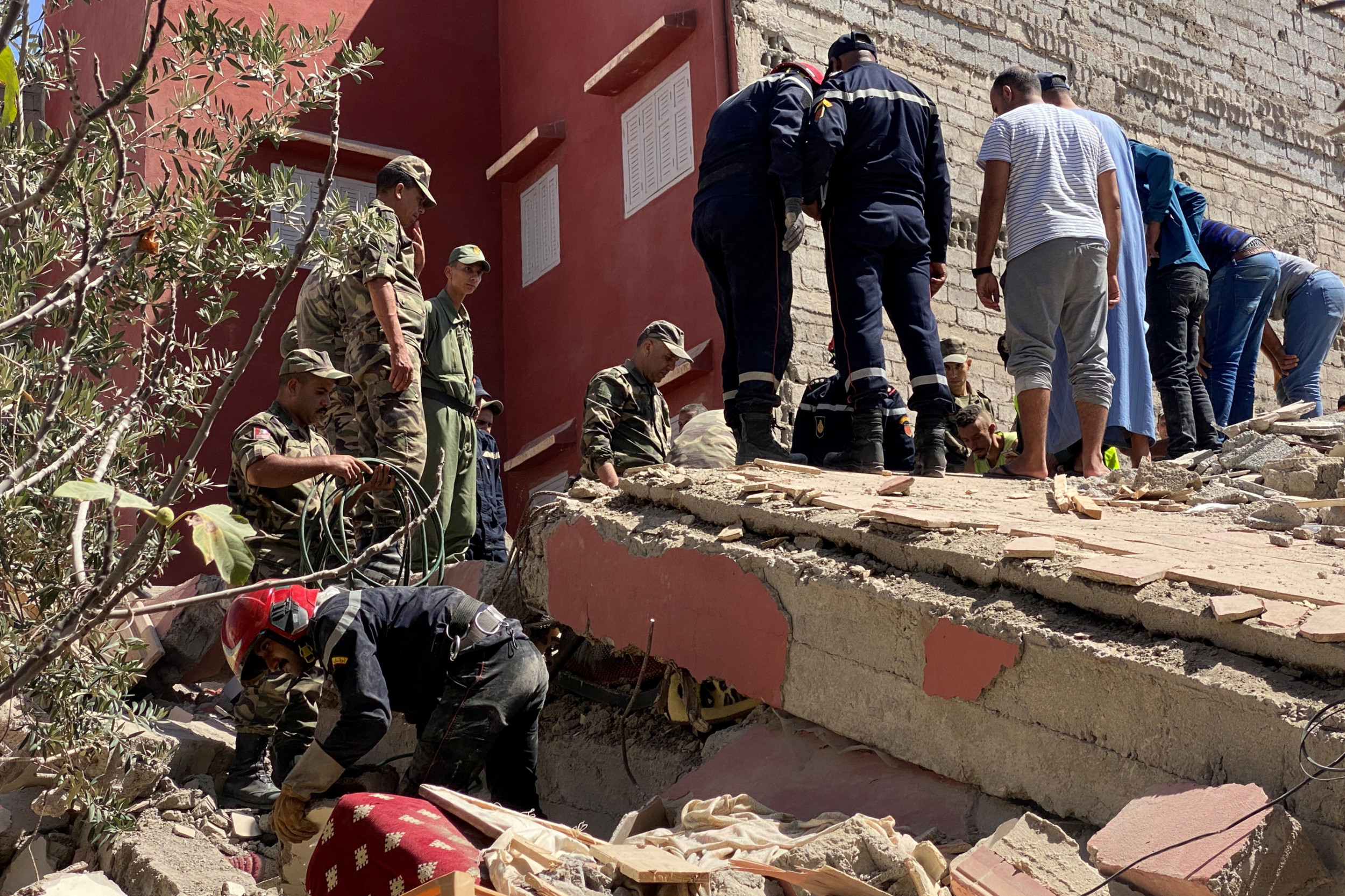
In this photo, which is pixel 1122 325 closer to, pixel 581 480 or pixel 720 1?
pixel 581 480

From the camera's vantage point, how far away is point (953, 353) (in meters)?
7.98

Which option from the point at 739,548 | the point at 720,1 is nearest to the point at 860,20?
the point at 720,1

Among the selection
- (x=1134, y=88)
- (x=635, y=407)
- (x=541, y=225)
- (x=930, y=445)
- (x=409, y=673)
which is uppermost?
(x=1134, y=88)

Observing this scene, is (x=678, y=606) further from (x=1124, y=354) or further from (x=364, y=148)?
(x=364, y=148)

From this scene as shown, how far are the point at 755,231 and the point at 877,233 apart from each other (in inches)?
20.1

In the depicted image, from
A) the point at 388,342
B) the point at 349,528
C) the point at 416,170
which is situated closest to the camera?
the point at 349,528

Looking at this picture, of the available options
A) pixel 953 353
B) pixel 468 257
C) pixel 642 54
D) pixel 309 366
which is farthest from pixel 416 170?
pixel 642 54

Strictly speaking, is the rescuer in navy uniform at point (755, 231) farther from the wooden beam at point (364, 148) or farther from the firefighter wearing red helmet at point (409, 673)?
the wooden beam at point (364, 148)

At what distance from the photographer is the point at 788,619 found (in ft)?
13.8

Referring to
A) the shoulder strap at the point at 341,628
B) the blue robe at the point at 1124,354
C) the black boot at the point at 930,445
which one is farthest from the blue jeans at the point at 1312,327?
the shoulder strap at the point at 341,628

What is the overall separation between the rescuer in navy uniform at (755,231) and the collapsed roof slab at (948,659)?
0.88 meters

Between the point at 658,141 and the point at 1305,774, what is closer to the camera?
the point at 1305,774

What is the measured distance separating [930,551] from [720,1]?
5995 millimetres

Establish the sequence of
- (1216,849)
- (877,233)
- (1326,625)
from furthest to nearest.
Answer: (877,233)
(1326,625)
(1216,849)
